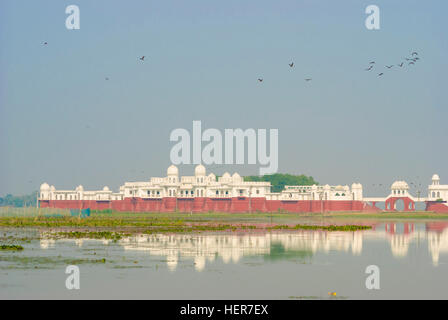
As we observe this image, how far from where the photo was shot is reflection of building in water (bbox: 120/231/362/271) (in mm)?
34281

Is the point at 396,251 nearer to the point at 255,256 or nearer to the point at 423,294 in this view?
the point at 255,256

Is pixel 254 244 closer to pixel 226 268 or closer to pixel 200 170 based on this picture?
pixel 226 268

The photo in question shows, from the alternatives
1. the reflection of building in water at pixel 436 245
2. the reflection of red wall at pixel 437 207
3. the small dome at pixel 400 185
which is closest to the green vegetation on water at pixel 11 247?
the reflection of building in water at pixel 436 245

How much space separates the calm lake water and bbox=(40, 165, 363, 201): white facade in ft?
218

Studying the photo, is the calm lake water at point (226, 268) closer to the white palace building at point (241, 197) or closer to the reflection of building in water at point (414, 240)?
the reflection of building in water at point (414, 240)

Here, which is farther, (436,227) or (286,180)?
(286,180)

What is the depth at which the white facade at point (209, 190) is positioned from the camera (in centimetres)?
11075

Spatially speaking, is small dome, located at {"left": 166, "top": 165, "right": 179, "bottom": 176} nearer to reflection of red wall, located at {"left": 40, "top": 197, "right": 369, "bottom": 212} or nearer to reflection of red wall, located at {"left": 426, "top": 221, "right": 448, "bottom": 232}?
reflection of red wall, located at {"left": 40, "top": 197, "right": 369, "bottom": 212}

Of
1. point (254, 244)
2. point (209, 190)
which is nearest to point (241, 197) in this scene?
point (209, 190)

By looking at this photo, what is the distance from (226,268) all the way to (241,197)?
8236 cm

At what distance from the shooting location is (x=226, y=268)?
29.8 meters

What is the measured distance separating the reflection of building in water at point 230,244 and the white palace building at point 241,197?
197 ft

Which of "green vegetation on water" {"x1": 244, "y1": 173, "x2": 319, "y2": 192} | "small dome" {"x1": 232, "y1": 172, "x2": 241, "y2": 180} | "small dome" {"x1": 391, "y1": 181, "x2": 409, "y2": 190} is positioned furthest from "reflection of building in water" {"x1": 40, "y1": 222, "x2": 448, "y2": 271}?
"green vegetation on water" {"x1": 244, "y1": 173, "x2": 319, "y2": 192}

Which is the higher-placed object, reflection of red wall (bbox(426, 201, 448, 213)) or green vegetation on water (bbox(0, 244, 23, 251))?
green vegetation on water (bbox(0, 244, 23, 251))
